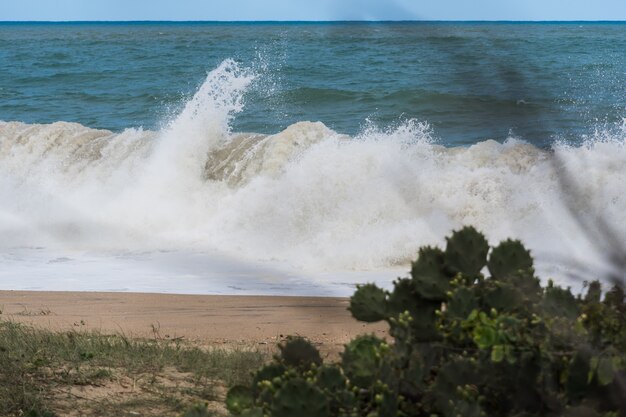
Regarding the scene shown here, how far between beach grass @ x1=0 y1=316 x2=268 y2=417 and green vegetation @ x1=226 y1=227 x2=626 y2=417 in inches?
96.6

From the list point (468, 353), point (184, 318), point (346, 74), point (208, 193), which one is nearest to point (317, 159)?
point (208, 193)

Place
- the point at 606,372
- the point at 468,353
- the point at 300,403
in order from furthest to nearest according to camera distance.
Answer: the point at 468,353, the point at 300,403, the point at 606,372

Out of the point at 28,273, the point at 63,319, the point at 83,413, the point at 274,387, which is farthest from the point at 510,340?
the point at 28,273

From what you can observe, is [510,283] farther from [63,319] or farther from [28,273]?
[28,273]

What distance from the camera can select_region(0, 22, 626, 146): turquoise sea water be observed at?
1.85 feet

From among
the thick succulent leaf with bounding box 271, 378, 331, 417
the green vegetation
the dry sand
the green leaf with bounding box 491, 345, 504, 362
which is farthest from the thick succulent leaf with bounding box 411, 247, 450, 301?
the dry sand

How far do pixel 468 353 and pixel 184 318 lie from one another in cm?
610

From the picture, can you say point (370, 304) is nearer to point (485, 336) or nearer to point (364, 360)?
point (364, 360)

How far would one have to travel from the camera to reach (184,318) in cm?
746

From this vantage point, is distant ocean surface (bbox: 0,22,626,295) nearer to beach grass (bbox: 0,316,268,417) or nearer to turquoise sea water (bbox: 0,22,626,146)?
turquoise sea water (bbox: 0,22,626,146)

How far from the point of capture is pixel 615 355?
113 centimetres

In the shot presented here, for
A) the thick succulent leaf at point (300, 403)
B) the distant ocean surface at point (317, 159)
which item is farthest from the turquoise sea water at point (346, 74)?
the thick succulent leaf at point (300, 403)

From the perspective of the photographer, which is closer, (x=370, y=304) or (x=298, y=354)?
(x=370, y=304)

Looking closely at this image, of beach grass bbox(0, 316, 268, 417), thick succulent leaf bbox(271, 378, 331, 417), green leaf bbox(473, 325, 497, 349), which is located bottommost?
Answer: beach grass bbox(0, 316, 268, 417)
